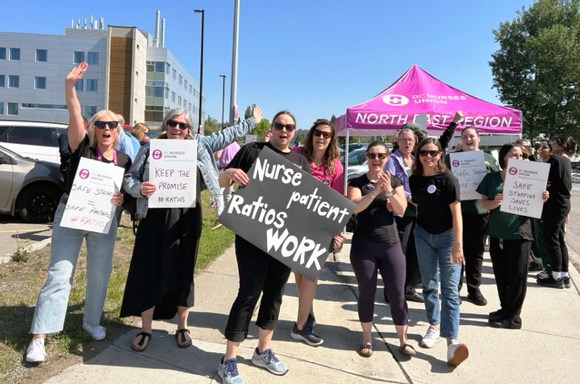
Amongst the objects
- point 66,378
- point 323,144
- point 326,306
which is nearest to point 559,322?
point 326,306

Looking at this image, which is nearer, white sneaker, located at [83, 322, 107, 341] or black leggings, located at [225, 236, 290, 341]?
black leggings, located at [225, 236, 290, 341]

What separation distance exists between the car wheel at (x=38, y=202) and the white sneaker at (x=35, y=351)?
18.6 feet

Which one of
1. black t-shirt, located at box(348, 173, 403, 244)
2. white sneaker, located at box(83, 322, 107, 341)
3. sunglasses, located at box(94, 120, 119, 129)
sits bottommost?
white sneaker, located at box(83, 322, 107, 341)

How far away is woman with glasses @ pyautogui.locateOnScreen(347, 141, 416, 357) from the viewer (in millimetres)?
3635

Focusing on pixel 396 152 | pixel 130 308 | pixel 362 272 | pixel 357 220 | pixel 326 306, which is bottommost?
pixel 326 306

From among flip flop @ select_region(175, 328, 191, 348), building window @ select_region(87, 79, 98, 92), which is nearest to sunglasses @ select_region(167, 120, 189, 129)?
flip flop @ select_region(175, 328, 191, 348)

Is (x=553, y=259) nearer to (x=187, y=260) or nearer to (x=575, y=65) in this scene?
(x=187, y=260)

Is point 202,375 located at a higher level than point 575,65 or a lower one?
lower

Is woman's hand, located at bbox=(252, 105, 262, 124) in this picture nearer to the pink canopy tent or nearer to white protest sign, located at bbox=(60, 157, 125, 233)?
white protest sign, located at bbox=(60, 157, 125, 233)

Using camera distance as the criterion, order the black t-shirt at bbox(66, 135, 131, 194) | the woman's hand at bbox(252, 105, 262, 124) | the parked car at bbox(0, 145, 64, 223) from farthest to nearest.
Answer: the parked car at bbox(0, 145, 64, 223)
the woman's hand at bbox(252, 105, 262, 124)
the black t-shirt at bbox(66, 135, 131, 194)

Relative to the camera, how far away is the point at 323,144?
12.5ft

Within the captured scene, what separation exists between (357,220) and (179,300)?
1650mm

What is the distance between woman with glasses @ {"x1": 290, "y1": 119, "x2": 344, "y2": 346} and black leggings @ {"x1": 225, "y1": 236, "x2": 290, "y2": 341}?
2.04 feet

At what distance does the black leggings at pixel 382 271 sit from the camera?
3662 mm
